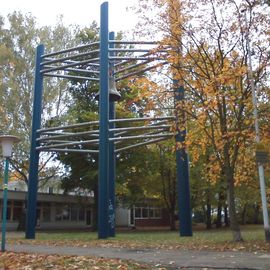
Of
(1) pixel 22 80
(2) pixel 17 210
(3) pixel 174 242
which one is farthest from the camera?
(2) pixel 17 210

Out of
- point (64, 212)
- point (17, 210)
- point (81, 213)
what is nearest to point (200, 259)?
point (17, 210)

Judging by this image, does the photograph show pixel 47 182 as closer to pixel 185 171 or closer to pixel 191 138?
pixel 185 171

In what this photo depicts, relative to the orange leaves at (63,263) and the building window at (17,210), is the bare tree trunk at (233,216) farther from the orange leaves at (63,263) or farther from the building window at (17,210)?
the building window at (17,210)

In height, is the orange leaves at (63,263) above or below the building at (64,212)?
below

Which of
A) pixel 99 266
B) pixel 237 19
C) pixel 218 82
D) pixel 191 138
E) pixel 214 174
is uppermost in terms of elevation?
pixel 237 19

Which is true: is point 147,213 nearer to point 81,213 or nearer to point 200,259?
point 81,213

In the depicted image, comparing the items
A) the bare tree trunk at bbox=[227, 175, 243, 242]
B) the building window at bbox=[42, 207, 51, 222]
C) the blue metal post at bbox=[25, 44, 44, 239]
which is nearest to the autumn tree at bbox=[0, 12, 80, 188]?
the building window at bbox=[42, 207, 51, 222]

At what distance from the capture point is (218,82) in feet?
46.8

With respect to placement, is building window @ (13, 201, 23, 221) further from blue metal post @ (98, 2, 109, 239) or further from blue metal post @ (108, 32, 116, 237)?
blue metal post @ (98, 2, 109, 239)

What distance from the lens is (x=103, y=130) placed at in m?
17.3

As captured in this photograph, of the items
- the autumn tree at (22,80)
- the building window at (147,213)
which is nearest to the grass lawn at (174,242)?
the autumn tree at (22,80)

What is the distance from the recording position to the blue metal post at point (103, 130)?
655 inches

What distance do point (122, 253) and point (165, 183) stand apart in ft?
89.0

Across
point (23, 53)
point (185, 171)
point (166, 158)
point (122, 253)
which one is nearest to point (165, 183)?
point (166, 158)
